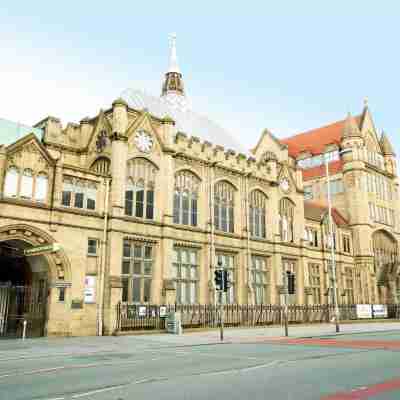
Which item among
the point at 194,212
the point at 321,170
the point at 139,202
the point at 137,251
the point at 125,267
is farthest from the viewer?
the point at 321,170

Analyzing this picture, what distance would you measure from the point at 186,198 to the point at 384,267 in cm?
3262

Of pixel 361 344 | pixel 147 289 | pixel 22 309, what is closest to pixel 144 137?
pixel 147 289

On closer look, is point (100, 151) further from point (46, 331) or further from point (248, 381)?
point (248, 381)

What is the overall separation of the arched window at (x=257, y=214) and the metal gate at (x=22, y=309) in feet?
61.1

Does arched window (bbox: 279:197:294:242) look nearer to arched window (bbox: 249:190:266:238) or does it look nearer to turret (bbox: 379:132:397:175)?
arched window (bbox: 249:190:266:238)

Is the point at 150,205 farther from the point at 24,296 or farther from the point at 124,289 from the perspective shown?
the point at 24,296

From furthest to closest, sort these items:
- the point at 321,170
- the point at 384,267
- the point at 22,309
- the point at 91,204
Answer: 1. the point at 321,170
2. the point at 384,267
3. the point at 91,204
4. the point at 22,309

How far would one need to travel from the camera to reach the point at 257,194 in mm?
40219

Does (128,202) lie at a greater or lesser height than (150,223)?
greater

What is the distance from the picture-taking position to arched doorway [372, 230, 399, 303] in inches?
2130

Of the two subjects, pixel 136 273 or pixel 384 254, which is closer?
pixel 136 273

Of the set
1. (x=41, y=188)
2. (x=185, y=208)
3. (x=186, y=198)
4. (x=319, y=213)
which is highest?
(x=319, y=213)

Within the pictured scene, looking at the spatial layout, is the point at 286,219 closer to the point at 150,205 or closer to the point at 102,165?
the point at 150,205

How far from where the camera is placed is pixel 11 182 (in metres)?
24.4
